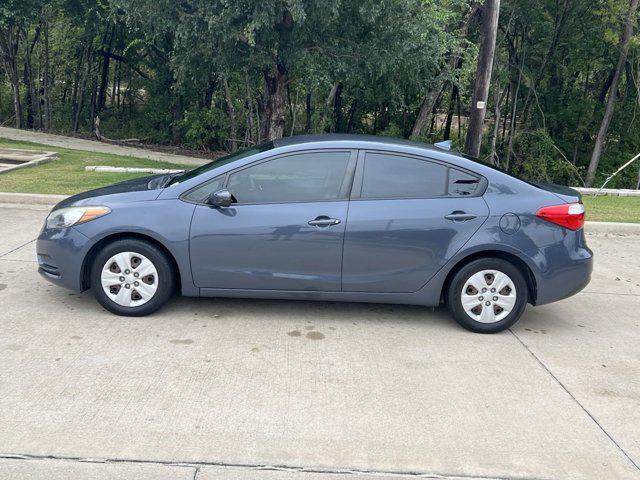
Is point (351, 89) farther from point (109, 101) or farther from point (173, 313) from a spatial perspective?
point (173, 313)

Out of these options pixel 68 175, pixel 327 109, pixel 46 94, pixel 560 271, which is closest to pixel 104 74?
pixel 46 94

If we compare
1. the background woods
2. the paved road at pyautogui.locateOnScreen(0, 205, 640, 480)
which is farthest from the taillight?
the background woods

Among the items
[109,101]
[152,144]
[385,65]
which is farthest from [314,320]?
[109,101]

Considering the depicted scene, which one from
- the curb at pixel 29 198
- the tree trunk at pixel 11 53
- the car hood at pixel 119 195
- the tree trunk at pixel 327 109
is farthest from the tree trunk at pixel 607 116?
the tree trunk at pixel 11 53

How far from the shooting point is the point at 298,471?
11.2 feet

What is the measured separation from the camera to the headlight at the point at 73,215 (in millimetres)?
5406

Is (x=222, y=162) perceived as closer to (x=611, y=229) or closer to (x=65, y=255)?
(x=65, y=255)

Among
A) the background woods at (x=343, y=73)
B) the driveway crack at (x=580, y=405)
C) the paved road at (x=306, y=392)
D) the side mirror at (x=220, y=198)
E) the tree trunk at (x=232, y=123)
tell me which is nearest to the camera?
the paved road at (x=306, y=392)

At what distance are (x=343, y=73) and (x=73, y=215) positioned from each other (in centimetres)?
899

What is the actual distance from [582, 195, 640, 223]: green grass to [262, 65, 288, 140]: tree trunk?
22.2 feet

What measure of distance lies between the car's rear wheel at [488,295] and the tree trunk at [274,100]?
9.38 m

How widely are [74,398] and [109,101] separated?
25.9 meters

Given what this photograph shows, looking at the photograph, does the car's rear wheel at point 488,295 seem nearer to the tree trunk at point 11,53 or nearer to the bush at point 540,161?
the bush at point 540,161

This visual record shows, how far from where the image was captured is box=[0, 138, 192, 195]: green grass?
10.7 meters
